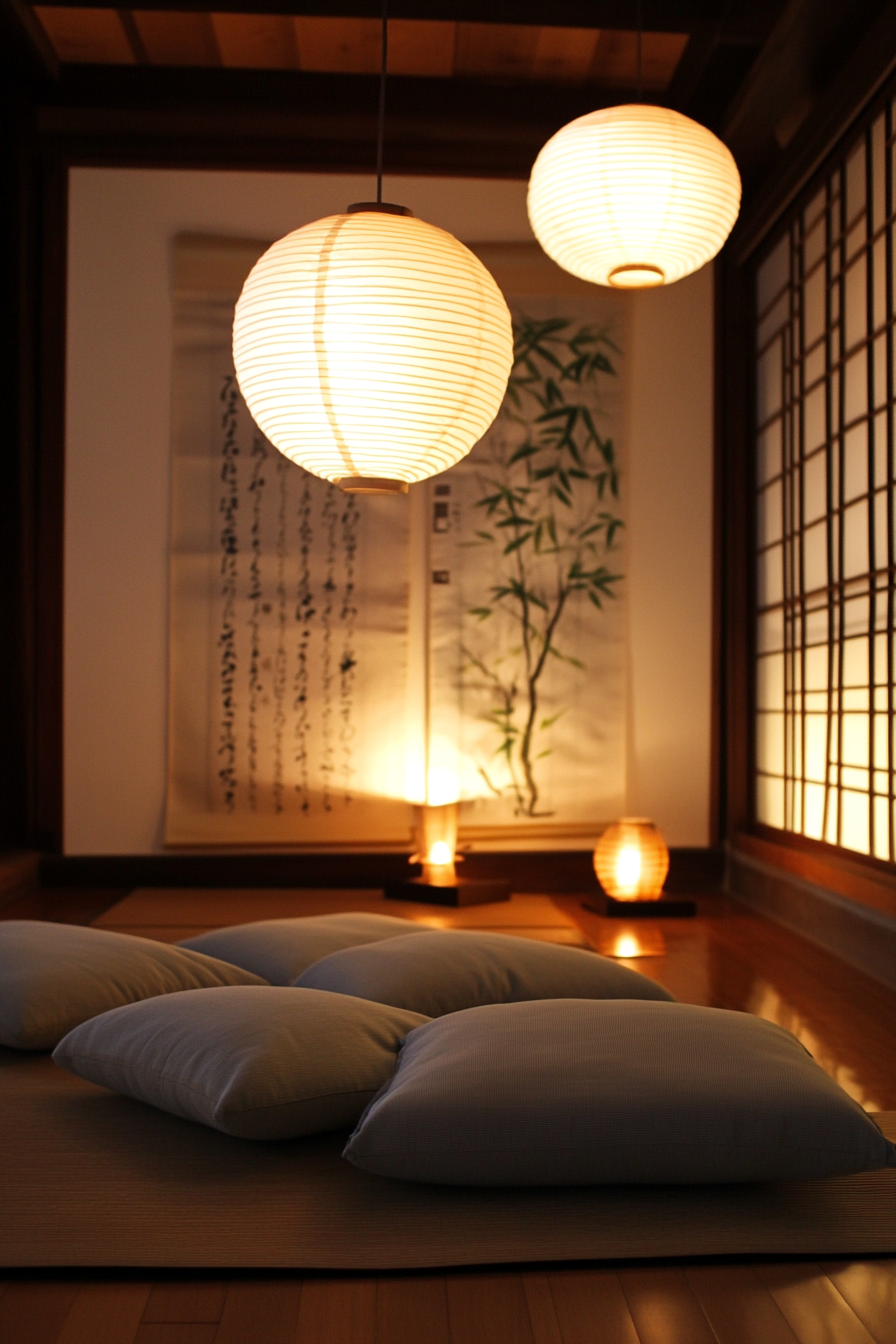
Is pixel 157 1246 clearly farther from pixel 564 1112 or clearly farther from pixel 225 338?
pixel 225 338

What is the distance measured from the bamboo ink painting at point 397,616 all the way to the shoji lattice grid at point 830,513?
23.7 inches

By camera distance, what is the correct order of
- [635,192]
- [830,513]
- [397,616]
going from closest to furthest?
[635,192] < [830,513] < [397,616]

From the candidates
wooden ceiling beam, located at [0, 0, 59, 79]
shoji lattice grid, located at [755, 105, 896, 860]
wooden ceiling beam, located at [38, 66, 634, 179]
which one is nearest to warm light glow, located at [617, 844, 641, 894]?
shoji lattice grid, located at [755, 105, 896, 860]

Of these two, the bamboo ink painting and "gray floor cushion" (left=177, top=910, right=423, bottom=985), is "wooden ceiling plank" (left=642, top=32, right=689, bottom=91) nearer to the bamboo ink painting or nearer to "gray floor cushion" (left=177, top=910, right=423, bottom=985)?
the bamboo ink painting

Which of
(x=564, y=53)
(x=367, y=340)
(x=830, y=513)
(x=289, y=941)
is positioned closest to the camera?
(x=367, y=340)

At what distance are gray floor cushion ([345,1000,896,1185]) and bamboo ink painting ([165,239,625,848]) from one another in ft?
9.99

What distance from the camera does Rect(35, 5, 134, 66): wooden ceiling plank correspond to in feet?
13.5

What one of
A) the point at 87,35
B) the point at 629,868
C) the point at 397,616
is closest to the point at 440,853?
the point at 629,868

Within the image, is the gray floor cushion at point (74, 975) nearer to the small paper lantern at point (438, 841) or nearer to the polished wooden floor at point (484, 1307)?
the polished wooden floor at point (484, 1307)

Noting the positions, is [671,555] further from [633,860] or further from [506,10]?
[506,10]

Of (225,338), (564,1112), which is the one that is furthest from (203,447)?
(564,1112)

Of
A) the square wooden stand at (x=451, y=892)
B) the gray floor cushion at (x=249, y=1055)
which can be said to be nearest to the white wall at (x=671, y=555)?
the square wooden stand at (x=451, y=892)

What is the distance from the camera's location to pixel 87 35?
4242mm

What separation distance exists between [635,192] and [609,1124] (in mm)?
2169
